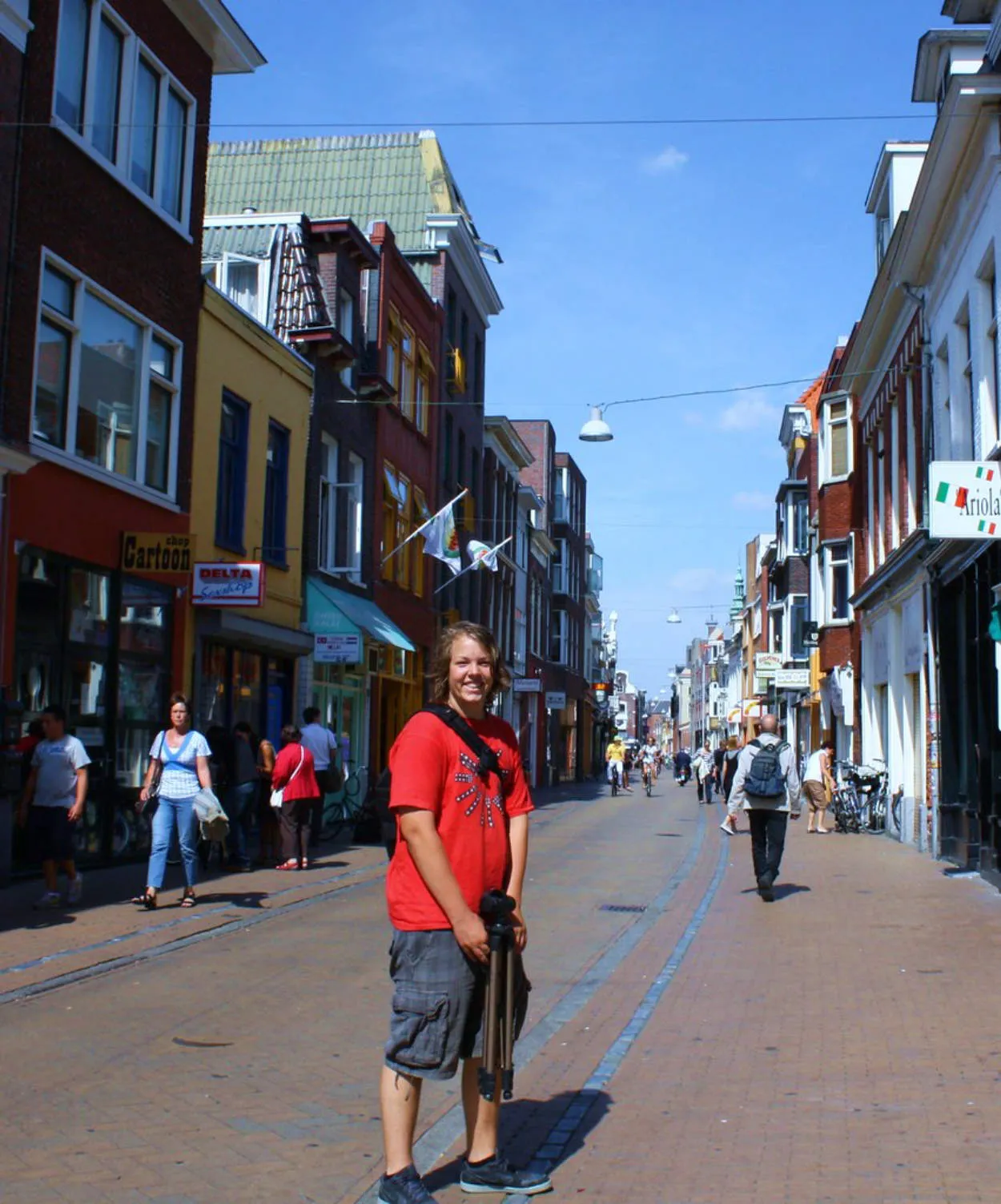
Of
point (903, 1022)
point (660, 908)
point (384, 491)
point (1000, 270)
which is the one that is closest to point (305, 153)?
point (384, 491)

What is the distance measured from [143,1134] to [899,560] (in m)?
17.3

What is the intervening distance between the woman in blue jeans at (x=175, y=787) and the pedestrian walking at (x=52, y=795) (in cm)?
58

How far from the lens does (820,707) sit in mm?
39406

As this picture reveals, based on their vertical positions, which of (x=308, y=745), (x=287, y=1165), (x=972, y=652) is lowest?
(x=287, y=1165)

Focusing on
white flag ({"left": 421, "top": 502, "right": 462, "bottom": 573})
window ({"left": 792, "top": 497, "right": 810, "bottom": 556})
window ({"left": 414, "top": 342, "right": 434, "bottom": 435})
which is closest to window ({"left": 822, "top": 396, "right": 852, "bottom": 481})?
window ({"left": 414, "top": 342, "right": 434, "bottom": 435})

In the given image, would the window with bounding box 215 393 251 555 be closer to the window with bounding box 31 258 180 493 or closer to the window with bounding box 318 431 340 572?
the window with bounding box 31 258 180 493

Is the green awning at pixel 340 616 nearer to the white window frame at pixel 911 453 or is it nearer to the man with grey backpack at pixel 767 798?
the white window frame at pixel 911 453

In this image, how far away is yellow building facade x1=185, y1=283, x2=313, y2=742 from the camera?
17.5 metres

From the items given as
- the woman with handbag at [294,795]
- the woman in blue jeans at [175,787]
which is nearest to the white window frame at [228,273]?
the woman with handbag at [294,795]

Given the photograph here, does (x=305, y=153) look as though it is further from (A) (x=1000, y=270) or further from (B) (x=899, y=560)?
(A) (x=1000, y=270)

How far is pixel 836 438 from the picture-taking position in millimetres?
32844

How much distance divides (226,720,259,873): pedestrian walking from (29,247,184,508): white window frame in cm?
303

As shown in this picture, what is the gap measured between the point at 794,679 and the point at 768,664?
4.23 m

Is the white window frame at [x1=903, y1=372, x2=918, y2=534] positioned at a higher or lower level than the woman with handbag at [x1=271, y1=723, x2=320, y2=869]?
higher
